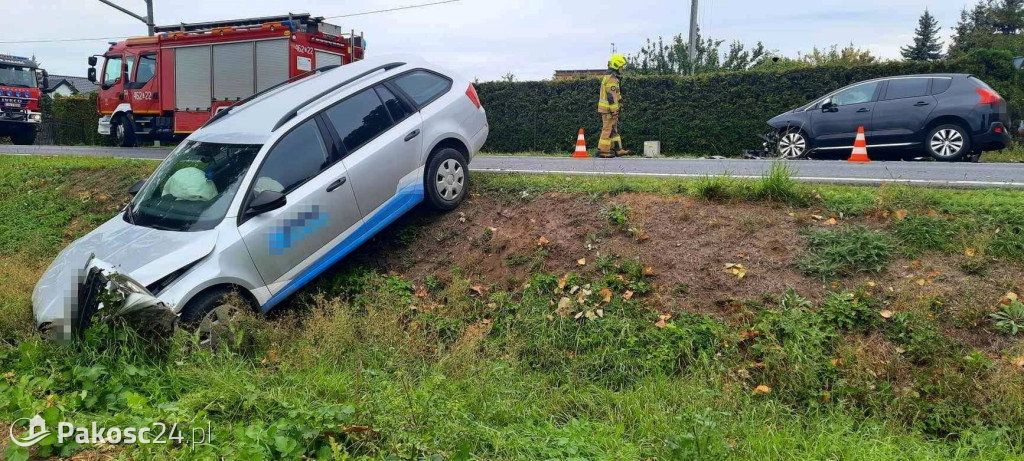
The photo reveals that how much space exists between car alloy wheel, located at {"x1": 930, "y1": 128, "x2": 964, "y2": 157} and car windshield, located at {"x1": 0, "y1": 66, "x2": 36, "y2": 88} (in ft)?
90.9

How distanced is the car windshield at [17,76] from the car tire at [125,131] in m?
7.41

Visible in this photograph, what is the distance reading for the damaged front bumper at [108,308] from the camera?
4.75 meters

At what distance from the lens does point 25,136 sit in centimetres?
2544

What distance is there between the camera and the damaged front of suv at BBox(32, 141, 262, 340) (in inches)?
191

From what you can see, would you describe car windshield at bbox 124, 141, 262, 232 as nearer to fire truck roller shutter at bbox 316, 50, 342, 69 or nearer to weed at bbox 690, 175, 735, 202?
weed at bbox 690, 175, 735, 202

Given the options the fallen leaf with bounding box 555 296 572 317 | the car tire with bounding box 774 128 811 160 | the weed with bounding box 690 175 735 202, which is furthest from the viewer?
the car tire with bounding box 774 128 811 160

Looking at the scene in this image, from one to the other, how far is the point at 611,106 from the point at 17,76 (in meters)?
22.5

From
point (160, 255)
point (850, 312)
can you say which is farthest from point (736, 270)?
point (160, 255)

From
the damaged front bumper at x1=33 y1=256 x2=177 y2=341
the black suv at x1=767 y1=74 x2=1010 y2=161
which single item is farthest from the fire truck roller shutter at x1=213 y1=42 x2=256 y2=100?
the damaged front bumper at x1=33 y1=256 x2=177 y2=341

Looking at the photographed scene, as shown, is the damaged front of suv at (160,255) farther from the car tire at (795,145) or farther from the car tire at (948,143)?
the car tire at (948,143)

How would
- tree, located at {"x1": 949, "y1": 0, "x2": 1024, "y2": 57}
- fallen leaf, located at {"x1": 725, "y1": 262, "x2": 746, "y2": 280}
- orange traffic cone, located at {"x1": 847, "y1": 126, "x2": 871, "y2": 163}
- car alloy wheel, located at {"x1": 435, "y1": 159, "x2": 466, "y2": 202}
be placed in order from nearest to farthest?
1. fallen leaf, located at {"x1": 725, "y1": 262, "x2": 746, "y2": 280}
2. car alloy wheel, located at {"x1": 435, "y1": 159, "x2": 466, "y2": 202}
3. orange traffic cone, located at {"x1": 847, "y1": 126, "x2": 871, "y2": 163}
4. tree, located at {"x1": 949, "y1": 0, "x2": 1024, "y2": 57}

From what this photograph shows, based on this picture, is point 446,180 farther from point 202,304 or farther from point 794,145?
point 794,145

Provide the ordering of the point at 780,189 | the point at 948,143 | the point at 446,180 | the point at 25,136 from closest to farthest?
the point at 780,189
the point at 446,180
the point at 948,143
the point at 25,136

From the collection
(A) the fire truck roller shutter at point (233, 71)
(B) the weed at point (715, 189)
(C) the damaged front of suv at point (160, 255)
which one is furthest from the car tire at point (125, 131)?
(B) the weed at point (715, 189)
